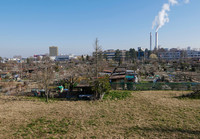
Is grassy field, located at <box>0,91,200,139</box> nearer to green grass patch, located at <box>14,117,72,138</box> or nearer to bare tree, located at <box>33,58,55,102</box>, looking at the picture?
green grass patch, located at <box>14,117,72,138</box>

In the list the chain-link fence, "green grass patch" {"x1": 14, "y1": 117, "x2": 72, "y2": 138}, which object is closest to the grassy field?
"green grass patch" {"x1": 14, "y1": 117, "x2": 72, "y2": 138}

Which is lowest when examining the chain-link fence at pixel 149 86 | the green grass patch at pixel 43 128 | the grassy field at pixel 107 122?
the grassy field at pixel 107 122

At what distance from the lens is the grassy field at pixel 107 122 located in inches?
231

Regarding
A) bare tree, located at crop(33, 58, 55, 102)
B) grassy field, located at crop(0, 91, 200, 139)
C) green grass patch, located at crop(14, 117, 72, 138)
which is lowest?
grassy field, located at crop(0, 91, 200, 139)

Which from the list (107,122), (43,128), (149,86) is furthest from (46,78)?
(149,86)

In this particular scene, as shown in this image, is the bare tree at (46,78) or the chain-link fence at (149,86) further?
the chain-link fence at (149,86)

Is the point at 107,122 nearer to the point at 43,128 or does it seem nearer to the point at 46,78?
the point at 43,128

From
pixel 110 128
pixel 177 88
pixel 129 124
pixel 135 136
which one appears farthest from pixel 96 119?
pixel 177 88

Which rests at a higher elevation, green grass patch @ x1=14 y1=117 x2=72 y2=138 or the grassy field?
green grass patch @ x1=14 y1=117 x2=72 y2=138

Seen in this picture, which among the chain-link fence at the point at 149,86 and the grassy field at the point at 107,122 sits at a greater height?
the chain-link fence at the point at 149,86

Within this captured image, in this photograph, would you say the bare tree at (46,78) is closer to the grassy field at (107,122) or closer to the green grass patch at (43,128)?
the grassy field at (107,122)

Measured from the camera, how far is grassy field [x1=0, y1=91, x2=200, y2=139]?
5.88 meters

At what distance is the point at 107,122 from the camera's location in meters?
7.12

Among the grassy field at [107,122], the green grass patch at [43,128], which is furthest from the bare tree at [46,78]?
the green grass patch at [43,128]
